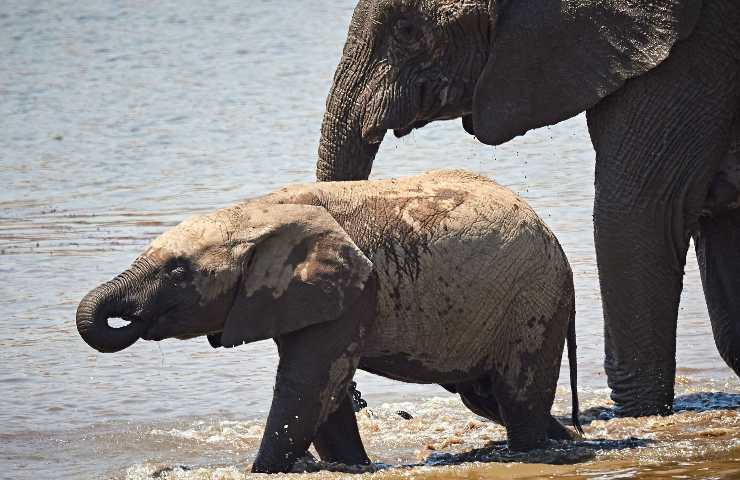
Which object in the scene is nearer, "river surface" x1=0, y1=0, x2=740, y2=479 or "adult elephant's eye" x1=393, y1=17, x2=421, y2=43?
"river surface" x1=0, y1=0, x2=740, y2=479

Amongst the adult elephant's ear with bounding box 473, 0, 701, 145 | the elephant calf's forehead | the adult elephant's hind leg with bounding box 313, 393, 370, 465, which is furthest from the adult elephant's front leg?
the elephant calf's forehead

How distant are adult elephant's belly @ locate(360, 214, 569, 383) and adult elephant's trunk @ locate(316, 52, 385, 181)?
1453 mm

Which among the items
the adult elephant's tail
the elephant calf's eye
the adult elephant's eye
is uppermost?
the adult elephant's eye

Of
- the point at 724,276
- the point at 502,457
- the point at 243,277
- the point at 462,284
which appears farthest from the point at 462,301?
the point at 724,276

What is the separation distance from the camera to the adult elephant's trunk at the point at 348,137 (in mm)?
8430

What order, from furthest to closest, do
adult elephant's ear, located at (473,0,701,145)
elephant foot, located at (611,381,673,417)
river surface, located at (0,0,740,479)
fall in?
elephant foot, located at (611,381,673,417)
adult elephant's ear, located at (473,0,701,145)
river surface, located at (0,0,740,479)

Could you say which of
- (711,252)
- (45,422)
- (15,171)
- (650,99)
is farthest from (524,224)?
(15,171)

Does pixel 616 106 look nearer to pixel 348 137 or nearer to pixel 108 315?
pixel 348 137

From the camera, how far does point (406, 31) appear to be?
8.42 m

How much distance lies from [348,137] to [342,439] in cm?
177

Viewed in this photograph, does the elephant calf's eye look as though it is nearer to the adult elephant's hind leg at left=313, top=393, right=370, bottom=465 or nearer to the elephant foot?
the adult elephant's hind leg at left=313, top=393, right=370, bottom=465

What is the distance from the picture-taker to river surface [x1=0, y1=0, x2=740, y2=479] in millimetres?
7723

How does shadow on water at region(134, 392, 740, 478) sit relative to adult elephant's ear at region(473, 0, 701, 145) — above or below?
below

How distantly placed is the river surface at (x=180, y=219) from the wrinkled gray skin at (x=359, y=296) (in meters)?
0.30
